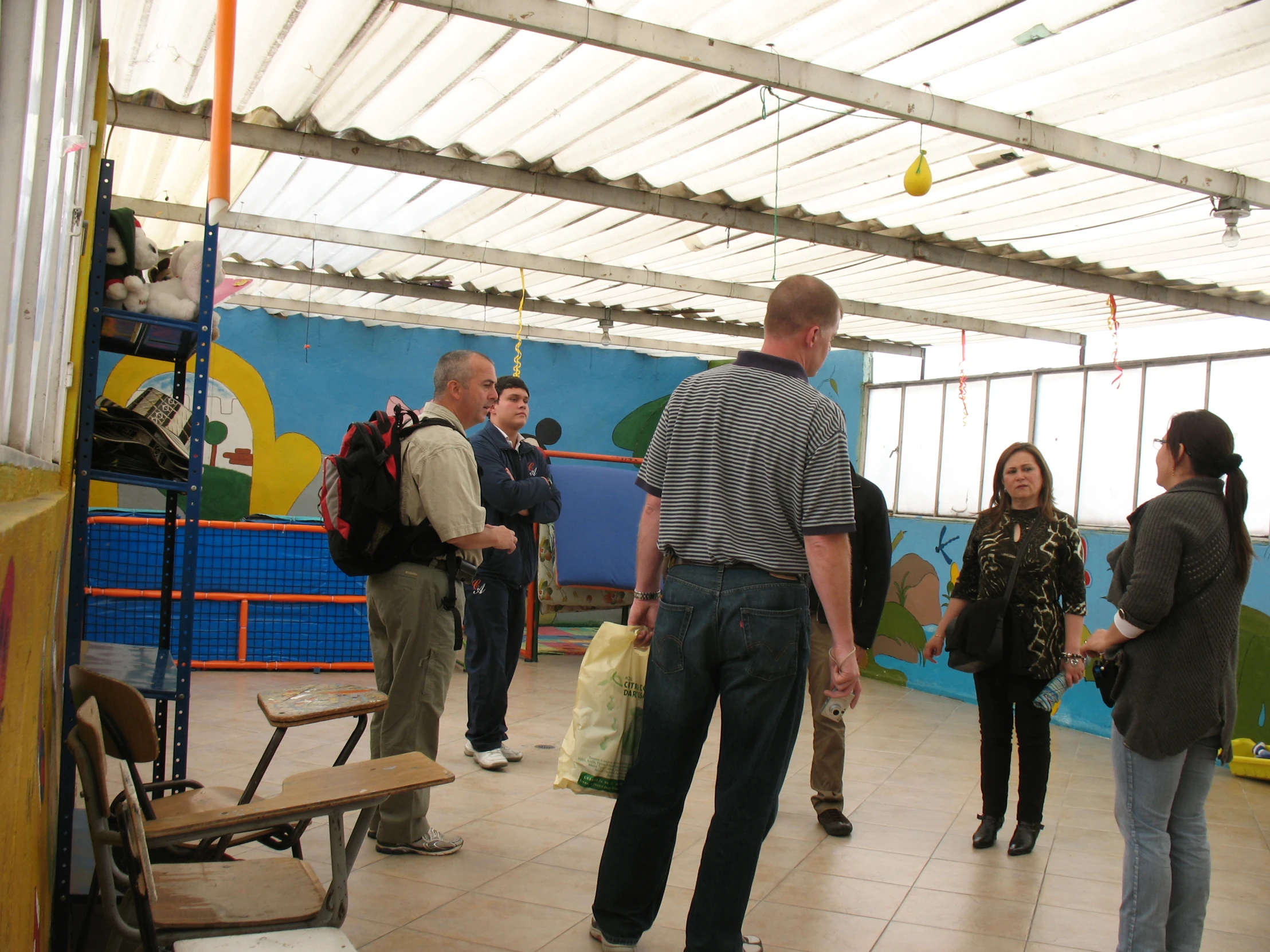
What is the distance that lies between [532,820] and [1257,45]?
374 cm

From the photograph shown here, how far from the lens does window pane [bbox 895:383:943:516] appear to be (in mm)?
9289

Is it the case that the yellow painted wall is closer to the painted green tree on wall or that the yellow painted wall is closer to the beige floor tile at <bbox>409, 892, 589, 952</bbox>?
the beige floor tile at <bbox>409, 892, 589, 952</bbox>

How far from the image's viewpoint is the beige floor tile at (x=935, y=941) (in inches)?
118

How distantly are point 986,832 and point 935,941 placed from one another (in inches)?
41.1

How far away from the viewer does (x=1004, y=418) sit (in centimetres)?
855

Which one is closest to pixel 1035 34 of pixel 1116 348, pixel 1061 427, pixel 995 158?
pixel 995 158

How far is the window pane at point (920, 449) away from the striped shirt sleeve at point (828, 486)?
7109 mm

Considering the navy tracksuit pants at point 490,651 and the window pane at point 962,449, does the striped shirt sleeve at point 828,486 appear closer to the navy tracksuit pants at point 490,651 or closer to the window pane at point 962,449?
the navy tracksuit pants at point 490,651

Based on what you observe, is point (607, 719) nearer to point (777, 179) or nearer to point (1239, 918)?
point (1239, 918)

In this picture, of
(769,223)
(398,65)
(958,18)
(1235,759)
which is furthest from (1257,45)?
(1235,759)

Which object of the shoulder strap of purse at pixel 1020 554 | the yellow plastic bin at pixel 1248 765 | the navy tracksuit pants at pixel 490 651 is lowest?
the yellow plastic bin at pixel 1248 765

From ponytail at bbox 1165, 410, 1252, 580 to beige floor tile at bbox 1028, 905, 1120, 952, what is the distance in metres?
1.25

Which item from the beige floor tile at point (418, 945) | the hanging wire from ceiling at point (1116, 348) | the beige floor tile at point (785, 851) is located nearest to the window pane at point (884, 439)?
the hanging wire from ceiling at point (1116, 348)

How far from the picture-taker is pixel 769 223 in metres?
5.41
